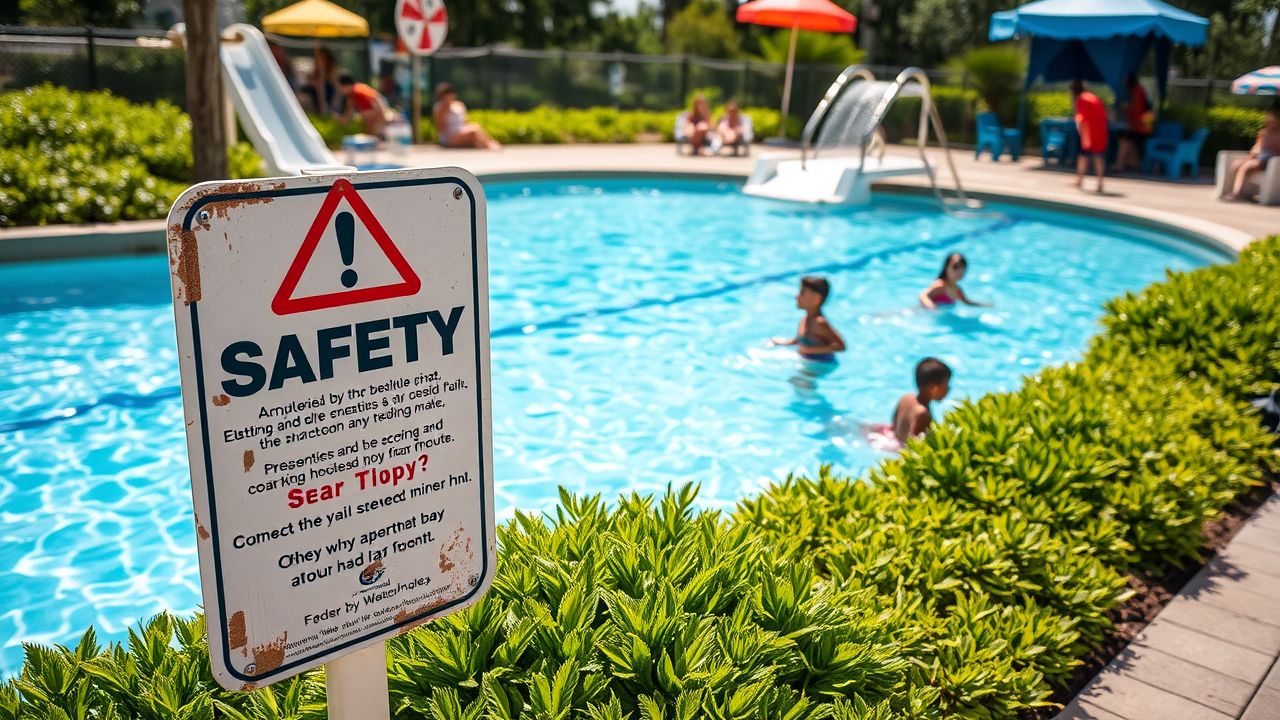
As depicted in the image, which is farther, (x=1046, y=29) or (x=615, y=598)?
(x=1046, y=29)

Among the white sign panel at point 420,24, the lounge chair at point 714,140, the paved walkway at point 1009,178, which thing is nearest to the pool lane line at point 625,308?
the paved walkway at point 1009,178

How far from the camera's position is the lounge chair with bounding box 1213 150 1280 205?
570 inches

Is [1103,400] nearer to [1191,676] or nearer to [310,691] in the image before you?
[1191,676]

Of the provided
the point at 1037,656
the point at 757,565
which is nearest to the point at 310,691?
the point at 757,565

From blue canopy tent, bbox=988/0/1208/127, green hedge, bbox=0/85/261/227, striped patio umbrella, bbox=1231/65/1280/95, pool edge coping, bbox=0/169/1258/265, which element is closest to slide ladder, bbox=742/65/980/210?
pool edge coping, bbox=0/169/1258/265

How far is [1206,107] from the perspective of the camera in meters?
19.7

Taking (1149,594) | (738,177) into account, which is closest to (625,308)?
(1149,594)

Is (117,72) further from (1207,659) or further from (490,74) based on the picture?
(1207,659)

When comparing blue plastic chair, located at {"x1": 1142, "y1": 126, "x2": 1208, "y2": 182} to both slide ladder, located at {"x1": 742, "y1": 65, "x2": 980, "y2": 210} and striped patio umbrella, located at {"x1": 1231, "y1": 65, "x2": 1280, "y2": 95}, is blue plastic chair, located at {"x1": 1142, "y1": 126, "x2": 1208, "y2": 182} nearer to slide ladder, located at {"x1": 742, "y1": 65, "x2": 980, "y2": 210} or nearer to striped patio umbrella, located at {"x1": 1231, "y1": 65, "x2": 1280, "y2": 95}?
striped patio umbrella, located at {"x1": 1231, "y1": 65, "x2": 1280, "y2": 95}

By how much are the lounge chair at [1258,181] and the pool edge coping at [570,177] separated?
8.23 ft

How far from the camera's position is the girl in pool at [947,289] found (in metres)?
9.54

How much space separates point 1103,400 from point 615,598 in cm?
362

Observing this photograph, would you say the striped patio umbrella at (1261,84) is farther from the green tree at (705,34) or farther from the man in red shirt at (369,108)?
the green tree at (705,34)

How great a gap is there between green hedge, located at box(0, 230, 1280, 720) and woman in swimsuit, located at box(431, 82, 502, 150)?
1477 centimetres
